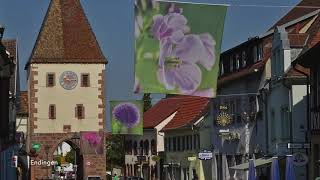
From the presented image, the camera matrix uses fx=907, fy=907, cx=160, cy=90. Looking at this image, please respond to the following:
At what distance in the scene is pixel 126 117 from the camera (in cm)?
4516

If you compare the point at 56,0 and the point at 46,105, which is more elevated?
the point at 56,0

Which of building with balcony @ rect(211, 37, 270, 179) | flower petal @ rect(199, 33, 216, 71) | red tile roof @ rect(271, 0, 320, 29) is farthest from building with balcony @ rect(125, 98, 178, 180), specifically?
flower petal @ rect(199, 33, 216, 71)

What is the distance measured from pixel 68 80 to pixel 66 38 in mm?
4914

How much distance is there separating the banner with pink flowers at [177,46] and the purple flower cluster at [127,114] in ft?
74.7

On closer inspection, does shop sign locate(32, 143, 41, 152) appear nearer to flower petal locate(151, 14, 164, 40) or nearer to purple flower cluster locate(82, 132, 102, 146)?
purple flower cluster locate(82, 132, 102, 146)

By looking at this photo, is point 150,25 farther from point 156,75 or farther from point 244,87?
point 244,87

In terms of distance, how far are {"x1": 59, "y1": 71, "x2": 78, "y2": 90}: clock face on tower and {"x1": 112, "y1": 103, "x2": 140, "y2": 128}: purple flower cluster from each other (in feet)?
139

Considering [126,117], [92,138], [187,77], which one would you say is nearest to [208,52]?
[187,77]

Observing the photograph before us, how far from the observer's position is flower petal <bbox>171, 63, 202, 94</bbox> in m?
21.4

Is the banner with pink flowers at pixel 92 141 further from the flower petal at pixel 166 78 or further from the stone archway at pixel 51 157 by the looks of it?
the flower petal at pixel 166 78

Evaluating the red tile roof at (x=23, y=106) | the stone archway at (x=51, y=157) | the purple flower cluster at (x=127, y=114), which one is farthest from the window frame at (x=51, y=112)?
the purple flower cluster at (x=127, y=114)

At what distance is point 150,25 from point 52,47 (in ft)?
228

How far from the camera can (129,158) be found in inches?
4215

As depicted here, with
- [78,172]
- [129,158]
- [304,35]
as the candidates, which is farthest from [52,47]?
[304,35]
